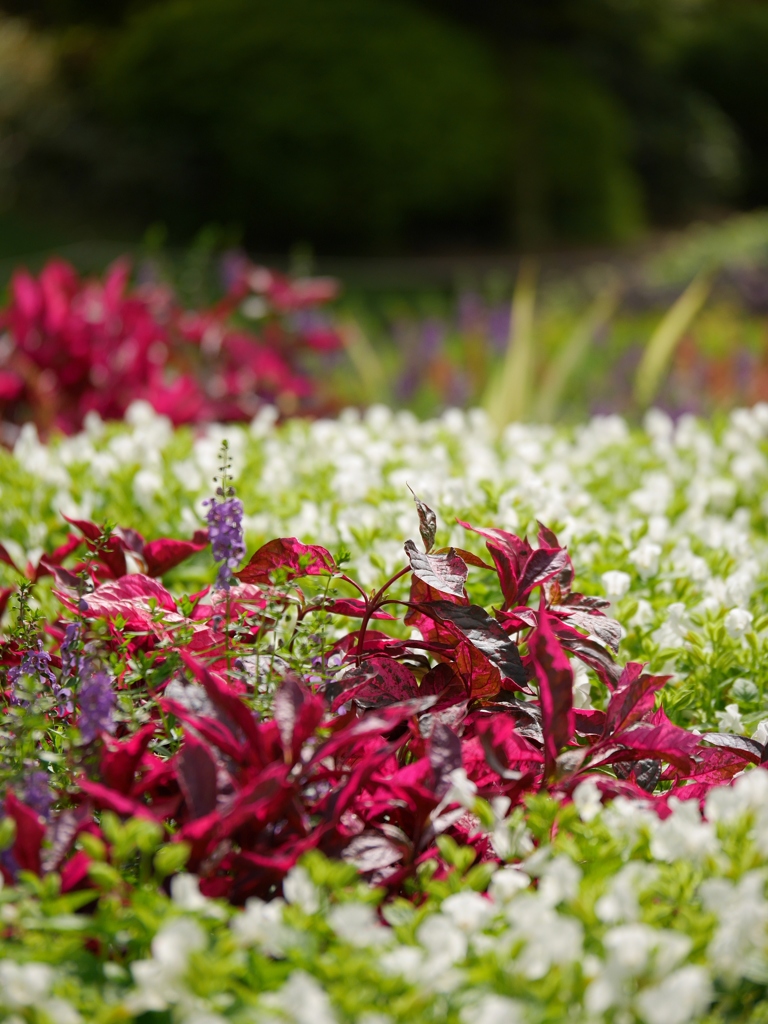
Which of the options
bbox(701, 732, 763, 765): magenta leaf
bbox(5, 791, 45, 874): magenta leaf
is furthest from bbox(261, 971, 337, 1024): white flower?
bbox(701, 732, 763, 765): magenta leaf

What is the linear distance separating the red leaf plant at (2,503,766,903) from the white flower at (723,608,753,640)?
223mm

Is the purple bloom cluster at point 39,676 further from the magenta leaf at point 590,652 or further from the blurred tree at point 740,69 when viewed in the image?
the blurred tree at point 740,69

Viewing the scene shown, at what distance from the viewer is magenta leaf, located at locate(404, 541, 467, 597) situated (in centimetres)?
135

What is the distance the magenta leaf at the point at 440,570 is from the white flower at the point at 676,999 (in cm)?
58

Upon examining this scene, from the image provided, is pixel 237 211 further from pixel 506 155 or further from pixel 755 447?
pixel 755 447

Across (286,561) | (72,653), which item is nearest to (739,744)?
(286,561)

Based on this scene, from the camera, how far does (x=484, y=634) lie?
4.40ft

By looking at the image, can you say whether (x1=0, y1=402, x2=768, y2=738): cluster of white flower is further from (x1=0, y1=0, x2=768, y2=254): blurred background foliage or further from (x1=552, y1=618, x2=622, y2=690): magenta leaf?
(x1=0, y1=0, x2=768, y2=254): blurred background foliage

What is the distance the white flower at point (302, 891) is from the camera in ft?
3.23

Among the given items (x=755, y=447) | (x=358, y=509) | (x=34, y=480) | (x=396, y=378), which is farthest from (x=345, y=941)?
(x=396, y=378)

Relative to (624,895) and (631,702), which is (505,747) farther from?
(624,895)

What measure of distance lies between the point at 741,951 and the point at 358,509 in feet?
4.08

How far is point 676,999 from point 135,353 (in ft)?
9.37

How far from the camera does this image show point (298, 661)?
1.31 m
